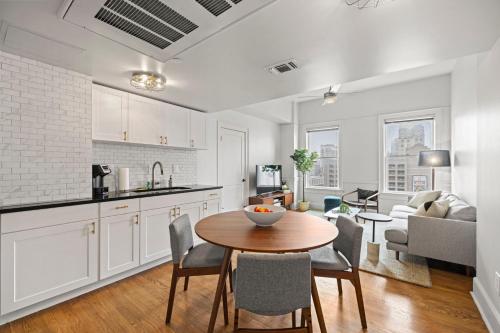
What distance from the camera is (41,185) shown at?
2129 mm

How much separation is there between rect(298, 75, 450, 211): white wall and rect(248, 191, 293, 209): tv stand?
916 millimetres

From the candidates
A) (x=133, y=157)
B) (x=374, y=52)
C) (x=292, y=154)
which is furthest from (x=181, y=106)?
(x=292, y=154)

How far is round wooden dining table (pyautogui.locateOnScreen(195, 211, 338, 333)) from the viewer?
139 centimetres

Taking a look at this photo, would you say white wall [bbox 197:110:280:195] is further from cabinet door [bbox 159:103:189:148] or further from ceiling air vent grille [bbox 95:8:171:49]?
ceiling air vent grille [bbox 95:8:171:49]

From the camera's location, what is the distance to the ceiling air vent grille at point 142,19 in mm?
1318

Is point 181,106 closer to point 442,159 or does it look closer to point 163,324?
point 163,324

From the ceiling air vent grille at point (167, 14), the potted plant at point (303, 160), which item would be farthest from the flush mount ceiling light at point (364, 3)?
the potted plant at point (303, 160)

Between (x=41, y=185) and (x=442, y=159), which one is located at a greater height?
(x=442, y=159)

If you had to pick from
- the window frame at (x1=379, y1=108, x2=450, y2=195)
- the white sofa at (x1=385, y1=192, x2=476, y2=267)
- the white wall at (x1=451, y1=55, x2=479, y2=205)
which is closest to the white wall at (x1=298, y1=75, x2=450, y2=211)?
the window frame at (x1=379, y1=108, x2=450, y2=195)

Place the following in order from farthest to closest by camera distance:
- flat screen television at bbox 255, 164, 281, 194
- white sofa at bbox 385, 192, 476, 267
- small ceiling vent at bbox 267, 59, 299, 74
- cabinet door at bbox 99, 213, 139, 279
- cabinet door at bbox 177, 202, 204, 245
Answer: flat screen television at bbox 255, 164, 281, 194, cabinet door at bbox 177, 202, 204, 245, white sofa at bbox 385, 192, 476, 267, cabinet door at bbox 99, 213, 139, 279, small ceiling vent at bbox 267, 59, 299, 74

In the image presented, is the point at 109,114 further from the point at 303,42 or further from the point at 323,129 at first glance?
the point at 323,129

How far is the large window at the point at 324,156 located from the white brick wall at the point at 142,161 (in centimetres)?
375

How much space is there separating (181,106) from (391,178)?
4.94 meters

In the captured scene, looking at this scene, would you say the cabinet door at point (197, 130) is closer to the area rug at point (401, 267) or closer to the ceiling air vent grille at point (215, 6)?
the ceiling air vent grille at point (215, 6)
